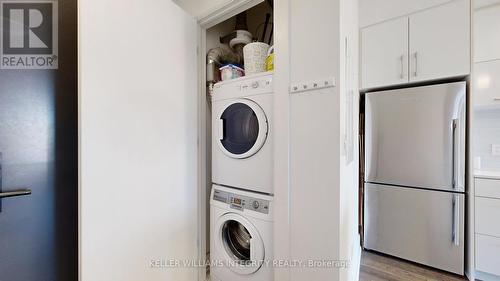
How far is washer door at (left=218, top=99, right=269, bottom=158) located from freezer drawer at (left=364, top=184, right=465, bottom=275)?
4.82 feet

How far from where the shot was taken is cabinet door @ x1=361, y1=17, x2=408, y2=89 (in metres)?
1.90

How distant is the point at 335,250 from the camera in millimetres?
993

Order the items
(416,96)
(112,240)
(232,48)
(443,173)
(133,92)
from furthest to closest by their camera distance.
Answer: (232,48) → (416,96) → (443,173) → (133,92) → (112,240)

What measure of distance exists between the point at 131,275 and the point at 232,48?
1.94 metres

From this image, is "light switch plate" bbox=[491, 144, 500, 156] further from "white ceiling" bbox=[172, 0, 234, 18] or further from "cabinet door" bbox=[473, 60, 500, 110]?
"white ceiling" bbox=[172, 0, 234, 18]

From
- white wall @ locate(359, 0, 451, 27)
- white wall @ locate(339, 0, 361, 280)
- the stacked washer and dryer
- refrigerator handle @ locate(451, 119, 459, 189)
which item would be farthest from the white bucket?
refrigerator handle @ locate(451, 119, 459, 189)

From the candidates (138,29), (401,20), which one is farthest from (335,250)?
(401,20)

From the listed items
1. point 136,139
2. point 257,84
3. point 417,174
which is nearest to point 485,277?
point 417,174

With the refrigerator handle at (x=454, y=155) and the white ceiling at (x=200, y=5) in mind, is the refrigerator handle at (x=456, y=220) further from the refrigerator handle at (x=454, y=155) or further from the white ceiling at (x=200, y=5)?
the white ceiling at (x=200, y=5)

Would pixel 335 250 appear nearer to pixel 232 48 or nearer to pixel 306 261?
pixel 306 261

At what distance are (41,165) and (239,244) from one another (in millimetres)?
1301

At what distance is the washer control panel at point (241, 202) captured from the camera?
1281 millimetres

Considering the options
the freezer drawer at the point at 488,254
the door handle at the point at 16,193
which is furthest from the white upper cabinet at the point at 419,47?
the door handle at the point at 16,193

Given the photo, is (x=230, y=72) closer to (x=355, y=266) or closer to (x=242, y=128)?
(x=242, y=128)
